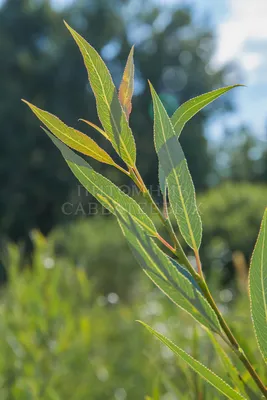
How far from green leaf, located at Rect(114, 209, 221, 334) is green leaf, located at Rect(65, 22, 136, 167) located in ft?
0.20

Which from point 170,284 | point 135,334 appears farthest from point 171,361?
point 170,284

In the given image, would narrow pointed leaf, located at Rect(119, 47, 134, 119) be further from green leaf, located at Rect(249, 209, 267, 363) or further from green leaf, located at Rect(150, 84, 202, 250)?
green leaf, located at Rect(249, 209, 267, 363)

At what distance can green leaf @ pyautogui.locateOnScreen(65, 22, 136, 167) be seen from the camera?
18.0 inches

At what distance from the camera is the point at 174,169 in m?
0.46

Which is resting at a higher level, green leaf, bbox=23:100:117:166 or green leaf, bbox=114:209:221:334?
green leaf, bbox=23:100:117:166

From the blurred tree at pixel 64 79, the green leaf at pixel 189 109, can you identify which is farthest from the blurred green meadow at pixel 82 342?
the blurred tree at pixel 64 79

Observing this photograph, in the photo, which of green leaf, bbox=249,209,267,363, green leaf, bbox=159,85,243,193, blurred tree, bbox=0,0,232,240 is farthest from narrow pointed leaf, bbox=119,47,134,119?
blurred tree, bbox=0,0,232,240

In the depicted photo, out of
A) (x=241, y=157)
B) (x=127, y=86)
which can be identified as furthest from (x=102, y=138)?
(x=127, y=86)

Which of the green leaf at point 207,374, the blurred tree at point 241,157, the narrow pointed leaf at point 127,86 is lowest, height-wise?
the blurred tree at point 241,157

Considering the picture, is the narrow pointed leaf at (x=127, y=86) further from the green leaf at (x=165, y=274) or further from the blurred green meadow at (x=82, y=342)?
the blurred green meadow at (x=82, y=342)

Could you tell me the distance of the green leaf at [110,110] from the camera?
0.46m

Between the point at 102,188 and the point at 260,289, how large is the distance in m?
0.15

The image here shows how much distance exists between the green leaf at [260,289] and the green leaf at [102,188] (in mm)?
86

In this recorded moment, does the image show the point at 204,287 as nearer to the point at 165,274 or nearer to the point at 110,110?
the point at 165,274
